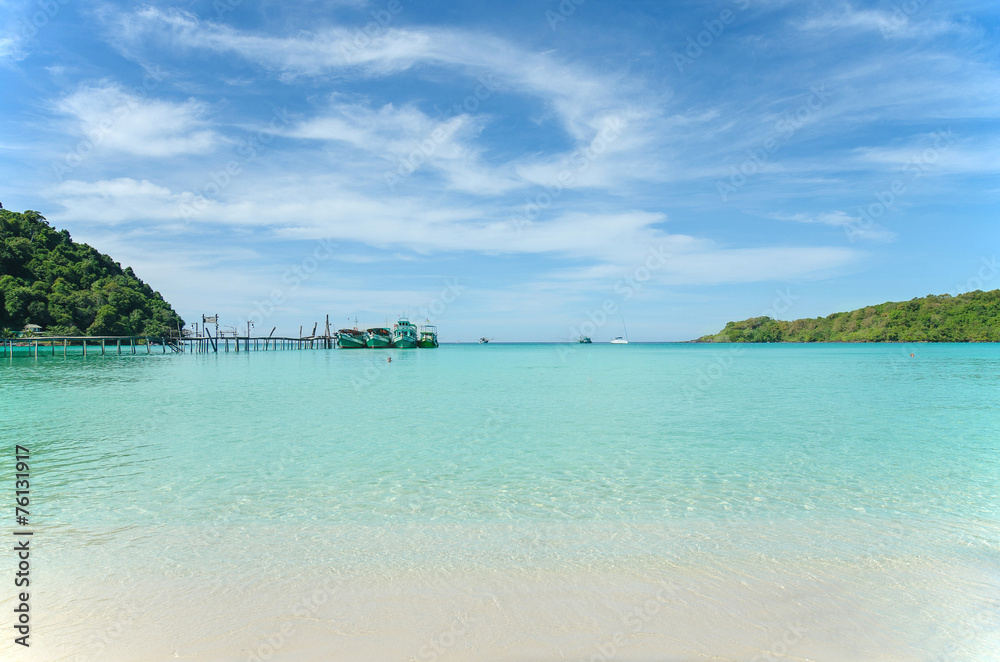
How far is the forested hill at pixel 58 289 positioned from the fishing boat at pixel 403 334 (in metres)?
44.9

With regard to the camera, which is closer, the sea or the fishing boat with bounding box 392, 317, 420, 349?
the sea

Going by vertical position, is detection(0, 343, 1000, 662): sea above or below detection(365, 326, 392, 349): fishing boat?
below

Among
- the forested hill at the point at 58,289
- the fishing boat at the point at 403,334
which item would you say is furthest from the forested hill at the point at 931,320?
the forested hill at the point at 58,289

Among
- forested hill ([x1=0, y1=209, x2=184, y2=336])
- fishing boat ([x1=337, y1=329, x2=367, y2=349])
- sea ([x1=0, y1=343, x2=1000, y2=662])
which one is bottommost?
sea ([x1=0, y1=343, x2=1000, y2=662])

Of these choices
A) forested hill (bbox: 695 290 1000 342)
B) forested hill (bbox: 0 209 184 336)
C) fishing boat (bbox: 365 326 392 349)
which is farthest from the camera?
forested hill (bbox: 695 290 1000 342)

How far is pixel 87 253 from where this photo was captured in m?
107

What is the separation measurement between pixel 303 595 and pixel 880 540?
20.7 feet

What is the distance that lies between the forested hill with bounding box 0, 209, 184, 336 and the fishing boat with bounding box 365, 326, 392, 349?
39972 millimetres

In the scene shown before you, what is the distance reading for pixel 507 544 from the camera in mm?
5859

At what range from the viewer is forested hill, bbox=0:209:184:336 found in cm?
8012

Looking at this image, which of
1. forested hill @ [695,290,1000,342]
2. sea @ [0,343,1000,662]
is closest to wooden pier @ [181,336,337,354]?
sea @ [0,343,1000,662]

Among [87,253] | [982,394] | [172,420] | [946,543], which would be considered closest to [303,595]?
[946,543]

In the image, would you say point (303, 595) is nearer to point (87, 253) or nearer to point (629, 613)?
point (629, 613)

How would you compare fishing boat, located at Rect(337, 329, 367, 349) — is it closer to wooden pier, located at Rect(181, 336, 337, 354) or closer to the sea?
wooden pier, located at Rect(181, 336, 337, 354)
